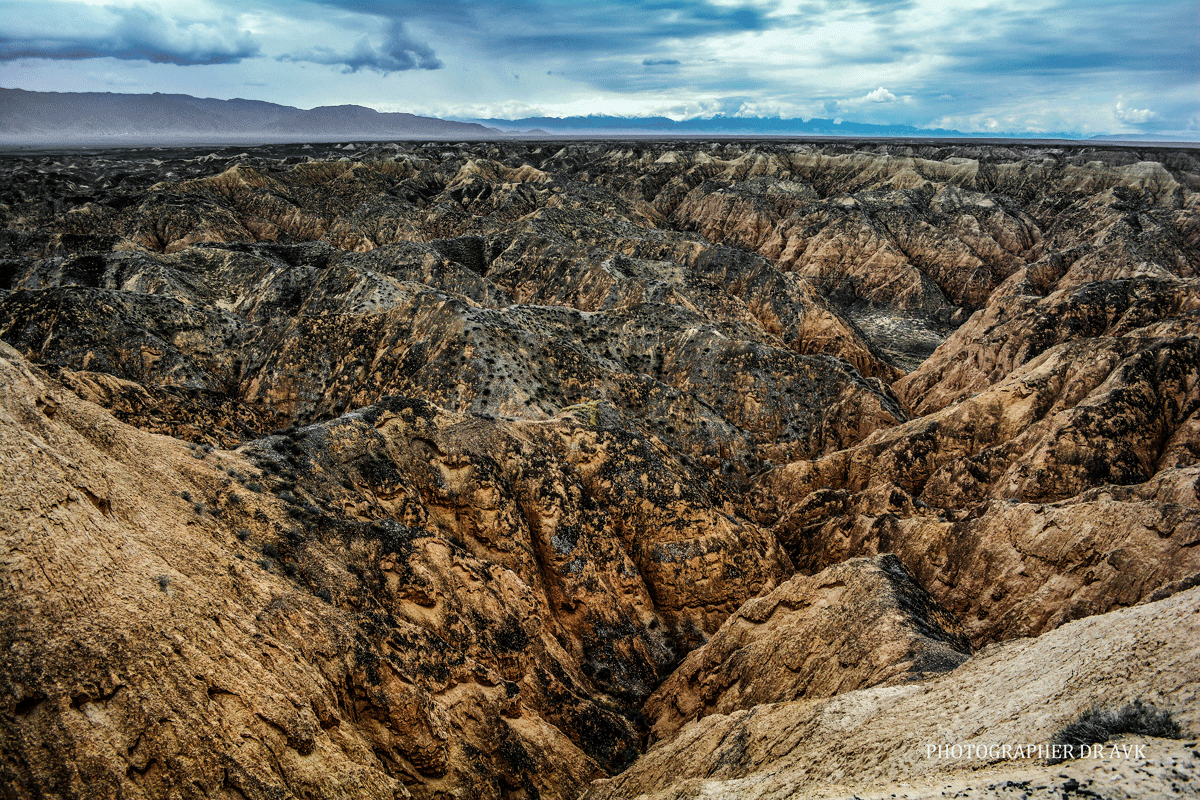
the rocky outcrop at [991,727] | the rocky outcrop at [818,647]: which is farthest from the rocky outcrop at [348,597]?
the rocky outcrop at [991,727]

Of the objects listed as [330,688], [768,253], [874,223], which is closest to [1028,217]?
[874,223]

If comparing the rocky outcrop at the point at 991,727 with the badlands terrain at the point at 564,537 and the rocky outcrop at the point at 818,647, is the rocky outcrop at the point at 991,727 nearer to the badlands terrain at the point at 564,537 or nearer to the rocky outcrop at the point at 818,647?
the badlands terrain at the point at 564,537

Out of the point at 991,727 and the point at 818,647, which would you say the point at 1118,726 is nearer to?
the point at 991,727

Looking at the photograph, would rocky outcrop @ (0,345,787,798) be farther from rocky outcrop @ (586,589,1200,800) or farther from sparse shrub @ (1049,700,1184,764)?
sparse shrub @ (1049,700,1184,764)

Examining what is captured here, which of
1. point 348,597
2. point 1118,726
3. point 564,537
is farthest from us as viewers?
point 564,537

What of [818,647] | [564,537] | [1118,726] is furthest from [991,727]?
[564,537]

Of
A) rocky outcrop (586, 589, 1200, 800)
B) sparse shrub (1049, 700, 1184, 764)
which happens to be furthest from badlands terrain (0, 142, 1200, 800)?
sparse shrub (1049, 700, 1184, 764)
